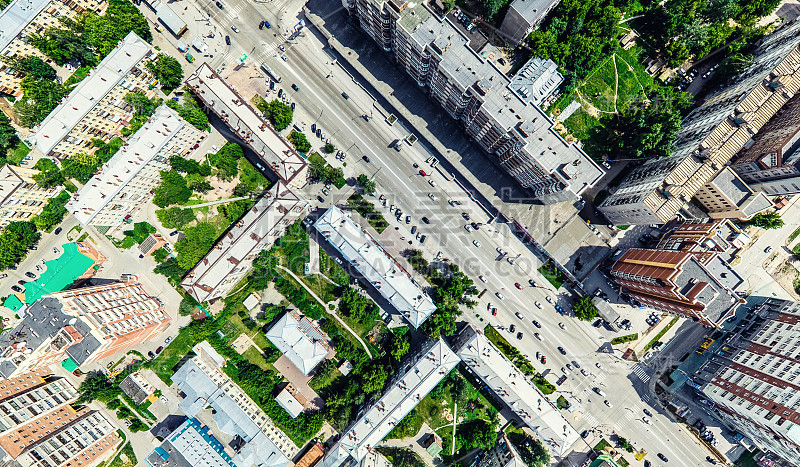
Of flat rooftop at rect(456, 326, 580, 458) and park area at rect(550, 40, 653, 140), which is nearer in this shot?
flat rooftop at rect(456, 326, 580, 458)

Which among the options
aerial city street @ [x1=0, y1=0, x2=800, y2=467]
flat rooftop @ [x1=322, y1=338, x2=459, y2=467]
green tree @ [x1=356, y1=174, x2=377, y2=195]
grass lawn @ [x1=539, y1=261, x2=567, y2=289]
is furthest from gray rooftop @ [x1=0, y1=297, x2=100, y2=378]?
grass lawn @ [x1=539, y1=261, x2=567, y2=289]

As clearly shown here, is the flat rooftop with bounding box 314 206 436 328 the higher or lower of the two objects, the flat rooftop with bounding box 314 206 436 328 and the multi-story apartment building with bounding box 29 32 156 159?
the lower

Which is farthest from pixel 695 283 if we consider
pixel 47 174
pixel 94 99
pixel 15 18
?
pixel 15 18

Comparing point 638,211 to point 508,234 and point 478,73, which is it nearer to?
point 508,234

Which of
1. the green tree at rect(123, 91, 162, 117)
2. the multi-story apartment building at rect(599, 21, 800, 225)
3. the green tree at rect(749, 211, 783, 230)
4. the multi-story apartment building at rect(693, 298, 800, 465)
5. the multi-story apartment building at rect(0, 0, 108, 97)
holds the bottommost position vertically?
the multi-story apartment building at rect(693, 298, 800, 465)

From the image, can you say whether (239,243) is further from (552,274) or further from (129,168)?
(552,274)

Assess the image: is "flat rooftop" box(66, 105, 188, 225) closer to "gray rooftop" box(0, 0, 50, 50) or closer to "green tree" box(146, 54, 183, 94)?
"green tree" box(146, 54, 183, 94)
